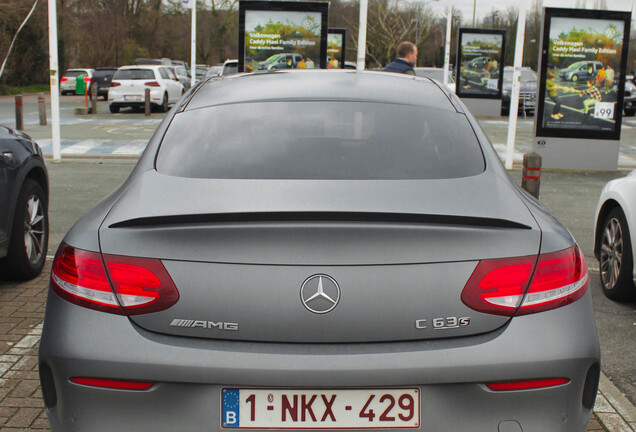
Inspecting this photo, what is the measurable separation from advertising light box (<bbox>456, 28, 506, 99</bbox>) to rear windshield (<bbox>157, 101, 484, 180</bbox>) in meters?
22.6

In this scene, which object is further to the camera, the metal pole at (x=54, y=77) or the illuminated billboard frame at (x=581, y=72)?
the illuminated billboard frame at (x=581, y=72)

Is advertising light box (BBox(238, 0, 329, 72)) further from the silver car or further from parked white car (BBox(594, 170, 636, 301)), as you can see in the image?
the silver car

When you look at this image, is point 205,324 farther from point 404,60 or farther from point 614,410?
point 404,60

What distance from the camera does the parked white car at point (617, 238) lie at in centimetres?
533

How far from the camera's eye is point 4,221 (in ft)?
17.2

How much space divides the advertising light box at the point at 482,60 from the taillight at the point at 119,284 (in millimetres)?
23775

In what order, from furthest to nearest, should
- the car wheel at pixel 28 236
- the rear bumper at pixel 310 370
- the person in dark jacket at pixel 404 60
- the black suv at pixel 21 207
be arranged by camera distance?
1. the person in dark jacket at pixel 404 60
2. the car wheel at pixel 28 236
3. the black suv at pixel 21 207
4. the rear bumper at pixel 310 370

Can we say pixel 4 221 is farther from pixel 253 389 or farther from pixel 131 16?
pixel 131 16

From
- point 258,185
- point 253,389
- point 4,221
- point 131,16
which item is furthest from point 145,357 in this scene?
point 131,16

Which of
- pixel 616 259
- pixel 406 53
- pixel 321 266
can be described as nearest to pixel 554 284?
pixel 321 266

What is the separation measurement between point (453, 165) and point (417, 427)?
1.05m

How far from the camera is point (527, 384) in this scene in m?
2.31

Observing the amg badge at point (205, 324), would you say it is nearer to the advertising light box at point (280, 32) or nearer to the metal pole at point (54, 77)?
the metal pole at point (54, 77)

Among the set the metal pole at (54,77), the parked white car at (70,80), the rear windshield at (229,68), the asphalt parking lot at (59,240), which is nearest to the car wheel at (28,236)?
the asphalt parking lot at (59,240)
